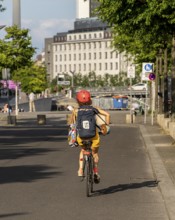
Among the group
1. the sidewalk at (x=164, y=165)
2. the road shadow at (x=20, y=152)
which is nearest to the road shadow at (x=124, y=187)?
the sidewalk at (x=164, y=165)

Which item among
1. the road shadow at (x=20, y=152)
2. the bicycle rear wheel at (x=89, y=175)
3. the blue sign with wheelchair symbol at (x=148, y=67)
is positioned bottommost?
the road shadow at (x=20, y=152)

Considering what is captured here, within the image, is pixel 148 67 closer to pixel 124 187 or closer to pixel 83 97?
pixel 124 187

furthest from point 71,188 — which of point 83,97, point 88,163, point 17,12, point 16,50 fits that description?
point 17,12

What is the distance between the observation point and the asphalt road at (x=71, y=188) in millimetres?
10195

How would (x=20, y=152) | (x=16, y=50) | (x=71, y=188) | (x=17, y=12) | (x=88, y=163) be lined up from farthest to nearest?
(x=17, y=12) < (x=16, y=50) < (x=20, y=152) < (x=71, y=188) < (x=88, y=163)

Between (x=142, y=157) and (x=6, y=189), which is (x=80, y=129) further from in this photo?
(x=142, y=157)

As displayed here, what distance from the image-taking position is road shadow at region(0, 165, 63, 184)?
14281 millimetres

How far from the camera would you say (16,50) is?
68.5 metres

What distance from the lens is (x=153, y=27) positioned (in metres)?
23.1

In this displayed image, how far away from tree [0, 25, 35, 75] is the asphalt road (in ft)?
151

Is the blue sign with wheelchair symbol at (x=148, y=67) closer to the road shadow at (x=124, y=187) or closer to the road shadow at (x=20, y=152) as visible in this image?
the road shadow at (x=20, y=152)

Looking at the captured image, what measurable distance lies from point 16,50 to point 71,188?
56.3m

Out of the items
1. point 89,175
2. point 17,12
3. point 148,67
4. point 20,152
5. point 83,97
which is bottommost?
point 20,152

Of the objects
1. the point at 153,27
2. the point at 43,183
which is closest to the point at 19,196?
the point at 43,183
